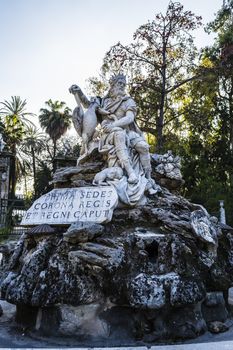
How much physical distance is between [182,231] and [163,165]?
2302 millimetres

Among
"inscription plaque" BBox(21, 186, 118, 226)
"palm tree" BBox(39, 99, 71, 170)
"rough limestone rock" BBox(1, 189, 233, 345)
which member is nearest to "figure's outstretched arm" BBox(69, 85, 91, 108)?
"inscription plaque" BBox(21, 186, 118, 226)

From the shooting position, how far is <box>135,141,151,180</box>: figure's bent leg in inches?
230

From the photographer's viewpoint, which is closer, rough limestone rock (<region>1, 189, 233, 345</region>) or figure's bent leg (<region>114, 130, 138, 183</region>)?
rough limestone rock (<region>1, 189, 233, 345</region>)

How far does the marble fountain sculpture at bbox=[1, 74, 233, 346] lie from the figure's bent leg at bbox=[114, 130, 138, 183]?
1 centimetres

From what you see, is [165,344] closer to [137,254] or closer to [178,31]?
[137,254]

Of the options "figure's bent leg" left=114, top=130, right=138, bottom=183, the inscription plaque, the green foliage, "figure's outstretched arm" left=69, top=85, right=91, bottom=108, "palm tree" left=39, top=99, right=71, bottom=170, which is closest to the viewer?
the inscription plaque

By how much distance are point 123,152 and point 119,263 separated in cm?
198

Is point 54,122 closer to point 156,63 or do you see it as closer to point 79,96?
point 156,63

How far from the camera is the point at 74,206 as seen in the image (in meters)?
5.15

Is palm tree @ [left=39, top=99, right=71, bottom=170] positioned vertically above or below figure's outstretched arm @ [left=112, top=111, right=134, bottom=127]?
above

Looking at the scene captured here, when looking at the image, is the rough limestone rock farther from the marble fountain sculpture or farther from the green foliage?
the green foliage

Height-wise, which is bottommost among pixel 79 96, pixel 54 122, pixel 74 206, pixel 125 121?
pixel 74 206

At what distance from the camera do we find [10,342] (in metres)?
3.76

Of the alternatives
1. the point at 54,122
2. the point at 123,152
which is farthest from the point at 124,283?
the point at 54,122
